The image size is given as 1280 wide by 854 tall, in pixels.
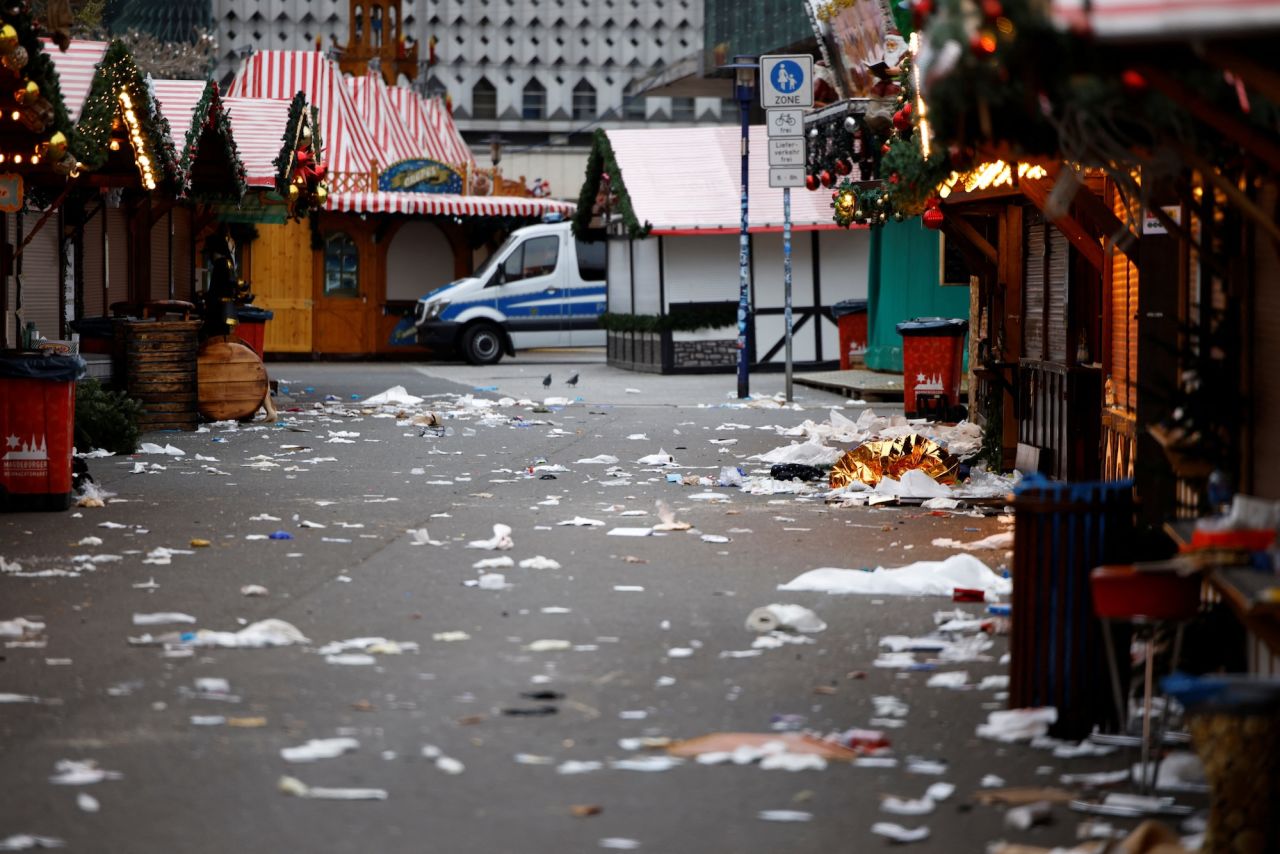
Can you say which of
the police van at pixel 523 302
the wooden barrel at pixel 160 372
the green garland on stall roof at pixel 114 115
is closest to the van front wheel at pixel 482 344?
the police van at pixel 523 302

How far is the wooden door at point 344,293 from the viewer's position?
3769 centimetres

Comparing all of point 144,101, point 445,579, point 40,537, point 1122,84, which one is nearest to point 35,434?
point 40,537

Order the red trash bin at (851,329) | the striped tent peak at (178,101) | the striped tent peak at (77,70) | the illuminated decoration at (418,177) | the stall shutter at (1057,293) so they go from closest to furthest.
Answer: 1. the stall shutter at (1057,293)
2. the striped tent peak at (77,70)
3. the striped tent peak at (178,101)
4. the red trash bin at (851,329)
5. the illuminated decoration at (418,177)

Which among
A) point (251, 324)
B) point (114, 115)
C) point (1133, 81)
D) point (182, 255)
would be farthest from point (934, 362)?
point (1133, 81)

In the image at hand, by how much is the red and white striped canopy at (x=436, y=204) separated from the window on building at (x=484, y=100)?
1091 inches

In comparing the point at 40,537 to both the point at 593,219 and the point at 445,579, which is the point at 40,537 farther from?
the point at 593,219

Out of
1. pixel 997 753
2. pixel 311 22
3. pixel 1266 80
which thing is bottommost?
pixel 997 753

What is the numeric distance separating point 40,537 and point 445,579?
2923mm

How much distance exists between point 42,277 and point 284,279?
17.9 metres

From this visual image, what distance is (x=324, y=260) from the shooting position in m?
37.8

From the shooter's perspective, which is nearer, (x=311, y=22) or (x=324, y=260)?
(x=324, y=260)

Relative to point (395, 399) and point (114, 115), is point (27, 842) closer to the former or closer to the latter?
point (114, 115)

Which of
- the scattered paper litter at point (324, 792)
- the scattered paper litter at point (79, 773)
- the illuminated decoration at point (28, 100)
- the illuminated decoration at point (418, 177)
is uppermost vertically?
the illuminated decoration at point (418, 177)

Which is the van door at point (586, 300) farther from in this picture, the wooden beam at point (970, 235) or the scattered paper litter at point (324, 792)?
the scattered paper litter at point (324, 792)
